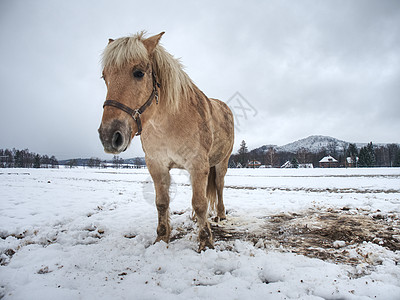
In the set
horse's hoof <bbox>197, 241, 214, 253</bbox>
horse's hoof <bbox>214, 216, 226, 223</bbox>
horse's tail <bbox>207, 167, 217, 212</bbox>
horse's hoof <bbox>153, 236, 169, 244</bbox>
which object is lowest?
horse's hoof <bbox>214, 216, 226, 223</bbox>

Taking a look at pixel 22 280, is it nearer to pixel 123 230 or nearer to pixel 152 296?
pixel 152 296

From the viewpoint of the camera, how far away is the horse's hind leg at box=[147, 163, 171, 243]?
305cm

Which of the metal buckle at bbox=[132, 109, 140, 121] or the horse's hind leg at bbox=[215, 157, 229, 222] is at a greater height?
the metal buckle at bbox=[132, 109, 140, 121]

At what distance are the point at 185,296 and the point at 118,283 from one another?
0.69 metres

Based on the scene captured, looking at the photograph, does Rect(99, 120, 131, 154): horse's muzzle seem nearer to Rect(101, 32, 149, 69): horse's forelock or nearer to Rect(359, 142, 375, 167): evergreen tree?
Rect(101, 32, 149, 69): horse's forelock

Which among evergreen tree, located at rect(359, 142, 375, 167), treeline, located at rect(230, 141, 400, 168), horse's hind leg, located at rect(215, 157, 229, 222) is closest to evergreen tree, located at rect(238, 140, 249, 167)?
treeline, located at rect(230, 141, 400, 168)

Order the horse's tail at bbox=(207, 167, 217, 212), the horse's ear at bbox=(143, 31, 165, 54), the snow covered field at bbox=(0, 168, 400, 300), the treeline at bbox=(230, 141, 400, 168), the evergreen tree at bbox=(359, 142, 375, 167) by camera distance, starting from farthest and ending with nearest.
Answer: the treeline at bbox=(230, 141, 400, 168) < the evergreen tree at bbox=(359, 142, 375, 167) < the horse's tail at bbox=(207, 167, 217, 212) < the horse's ear at bbox=(143, 31, 165, 54) < the snow covered field at bbox=(0, 168, 400, 300)

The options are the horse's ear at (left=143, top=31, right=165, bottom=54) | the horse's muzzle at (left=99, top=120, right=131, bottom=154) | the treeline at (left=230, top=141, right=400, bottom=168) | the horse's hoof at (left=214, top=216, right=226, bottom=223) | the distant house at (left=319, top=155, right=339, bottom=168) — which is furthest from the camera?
the distant house at (left=319, top=155, right=339, bottom=168)

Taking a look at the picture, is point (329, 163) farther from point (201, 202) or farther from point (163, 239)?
point (163, 239)

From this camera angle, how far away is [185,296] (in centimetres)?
168

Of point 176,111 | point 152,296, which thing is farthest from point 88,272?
point 176,111

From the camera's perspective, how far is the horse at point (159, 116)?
207 centimetres

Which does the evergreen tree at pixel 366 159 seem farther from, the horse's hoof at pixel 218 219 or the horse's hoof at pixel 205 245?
the horse's hoof at pixel 205 245

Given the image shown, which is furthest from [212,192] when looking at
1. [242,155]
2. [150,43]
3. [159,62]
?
[242,155]
